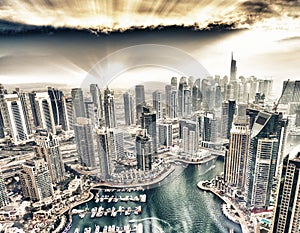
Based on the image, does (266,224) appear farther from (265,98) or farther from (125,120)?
(125,120)

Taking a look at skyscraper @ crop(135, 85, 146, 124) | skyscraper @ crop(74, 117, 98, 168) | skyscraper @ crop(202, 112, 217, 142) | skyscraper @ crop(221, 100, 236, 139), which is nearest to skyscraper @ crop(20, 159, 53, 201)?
skyscraper @ crop(74, 117, 98, 168)

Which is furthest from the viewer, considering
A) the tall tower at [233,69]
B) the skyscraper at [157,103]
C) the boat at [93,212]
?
the boat at [93,212]

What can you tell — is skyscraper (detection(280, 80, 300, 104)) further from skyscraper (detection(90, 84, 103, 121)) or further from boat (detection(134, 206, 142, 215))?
boat (detection(134, 206, 142, 215))

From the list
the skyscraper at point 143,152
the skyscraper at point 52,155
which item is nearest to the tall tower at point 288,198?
the skyscraper at point 143,152

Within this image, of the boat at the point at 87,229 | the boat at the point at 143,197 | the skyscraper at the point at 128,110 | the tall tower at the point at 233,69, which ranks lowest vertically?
the boat at the point at 87,229

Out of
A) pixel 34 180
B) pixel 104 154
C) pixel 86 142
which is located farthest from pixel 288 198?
pixel 34 180

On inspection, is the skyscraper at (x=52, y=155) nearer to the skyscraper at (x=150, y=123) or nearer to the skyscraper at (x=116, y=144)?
the skyscraper at (x=116, y=144)
